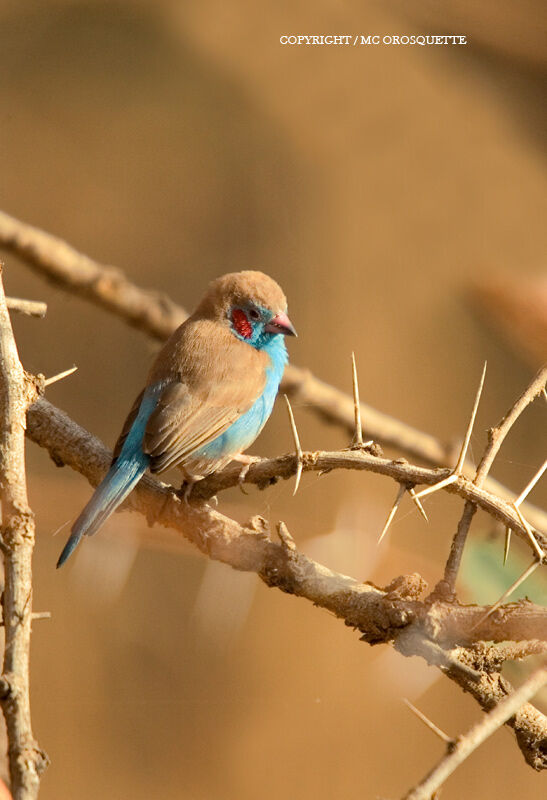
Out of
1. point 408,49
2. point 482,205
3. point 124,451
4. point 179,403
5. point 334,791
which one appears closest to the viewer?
point 124,451

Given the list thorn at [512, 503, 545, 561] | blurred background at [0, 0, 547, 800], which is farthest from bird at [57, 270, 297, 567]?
blurred background at [0, 0, 547, 800]

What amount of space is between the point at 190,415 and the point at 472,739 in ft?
5.09

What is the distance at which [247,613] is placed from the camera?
→ 17.8 ft

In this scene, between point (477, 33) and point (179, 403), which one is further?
point (477, 33)

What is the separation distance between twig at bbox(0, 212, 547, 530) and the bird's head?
166mm

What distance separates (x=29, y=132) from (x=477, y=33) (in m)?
2.66

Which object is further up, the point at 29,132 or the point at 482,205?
the point at 482,205

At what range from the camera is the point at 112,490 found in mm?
2404

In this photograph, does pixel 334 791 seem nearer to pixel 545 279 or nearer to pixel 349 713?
pixel 349 713

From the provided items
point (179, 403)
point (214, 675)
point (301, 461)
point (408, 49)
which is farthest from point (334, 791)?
point (408, 49)

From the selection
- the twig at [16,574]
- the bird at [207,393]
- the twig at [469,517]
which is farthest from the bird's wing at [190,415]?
the twig at [469,517]

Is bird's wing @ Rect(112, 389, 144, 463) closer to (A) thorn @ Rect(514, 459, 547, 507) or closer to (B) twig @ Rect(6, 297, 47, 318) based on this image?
(B) twig @ Rect(6, 297, 47, 318)

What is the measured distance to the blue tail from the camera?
2.39m

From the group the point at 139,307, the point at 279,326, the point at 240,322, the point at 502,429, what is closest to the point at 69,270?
the point at 139,307
